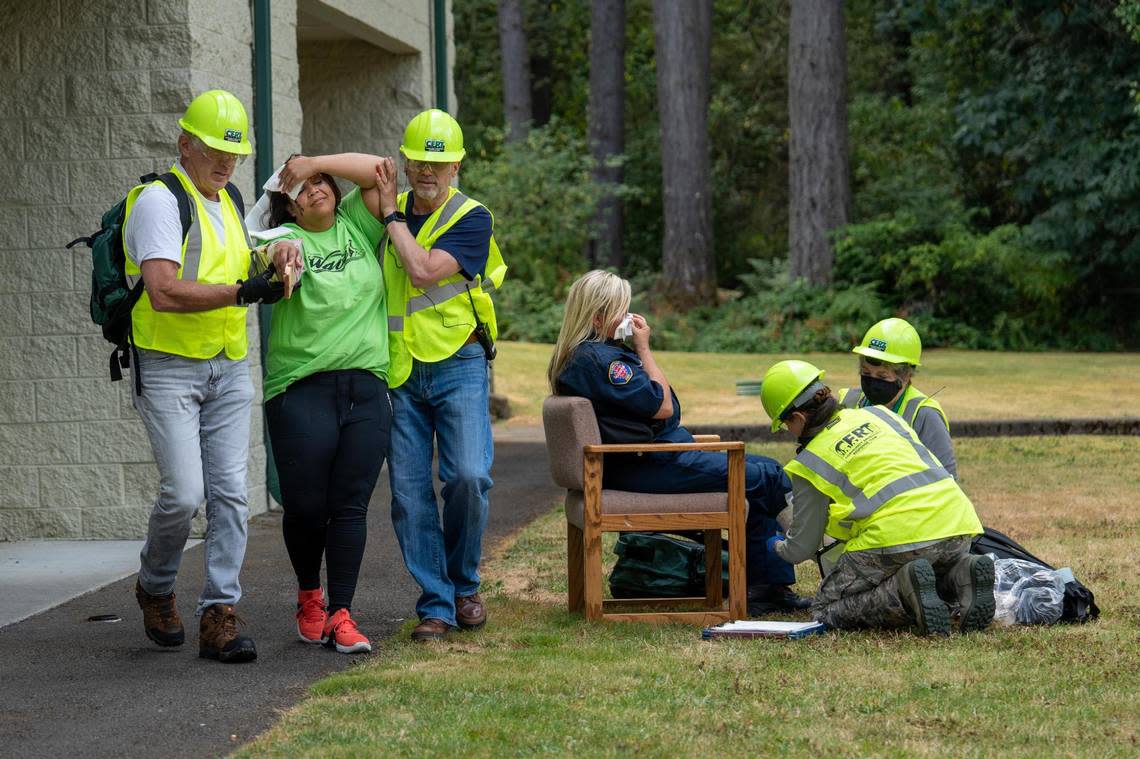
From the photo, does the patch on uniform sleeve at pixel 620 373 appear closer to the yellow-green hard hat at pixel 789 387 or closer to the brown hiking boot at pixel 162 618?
the yellow-green hard hat at pixel 789 387

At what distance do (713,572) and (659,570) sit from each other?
253mm

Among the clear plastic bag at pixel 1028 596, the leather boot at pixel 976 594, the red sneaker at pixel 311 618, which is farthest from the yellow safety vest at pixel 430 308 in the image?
the clear plastic bag at pixel 1028 596

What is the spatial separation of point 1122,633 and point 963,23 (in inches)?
774

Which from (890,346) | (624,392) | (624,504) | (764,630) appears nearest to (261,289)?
(624,392)

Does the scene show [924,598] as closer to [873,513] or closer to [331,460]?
[873,513]

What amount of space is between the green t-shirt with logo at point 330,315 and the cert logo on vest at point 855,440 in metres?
1.68

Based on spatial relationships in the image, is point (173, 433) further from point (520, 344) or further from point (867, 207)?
point (867, 207)

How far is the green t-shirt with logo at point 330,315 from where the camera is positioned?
566cm

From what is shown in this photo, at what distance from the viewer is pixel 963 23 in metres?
24.1

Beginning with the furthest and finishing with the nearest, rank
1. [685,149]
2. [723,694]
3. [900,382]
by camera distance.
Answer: [685,149] < [900,382] < [723,694]

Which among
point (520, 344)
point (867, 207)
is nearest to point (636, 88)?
point (867, 207)

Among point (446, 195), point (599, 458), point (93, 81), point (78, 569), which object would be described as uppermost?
point (93, 81)

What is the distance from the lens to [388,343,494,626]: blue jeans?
598 centimetres

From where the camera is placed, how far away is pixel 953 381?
17.5 metres
